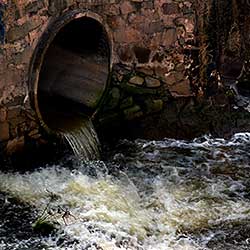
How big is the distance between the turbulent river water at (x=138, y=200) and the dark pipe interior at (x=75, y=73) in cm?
66

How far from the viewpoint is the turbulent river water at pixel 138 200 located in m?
5.32

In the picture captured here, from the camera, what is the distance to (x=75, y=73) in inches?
292

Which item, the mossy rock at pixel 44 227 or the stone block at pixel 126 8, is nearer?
the mossy rock at pixel 44 227

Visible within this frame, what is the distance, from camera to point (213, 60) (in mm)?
7520

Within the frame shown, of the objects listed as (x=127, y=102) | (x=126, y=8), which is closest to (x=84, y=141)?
(x=127, y=102)

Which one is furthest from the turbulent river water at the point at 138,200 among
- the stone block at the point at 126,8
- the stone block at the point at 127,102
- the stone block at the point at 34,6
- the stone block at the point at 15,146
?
the stone block at the point at 34,6

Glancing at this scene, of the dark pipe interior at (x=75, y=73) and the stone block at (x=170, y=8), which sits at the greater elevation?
the stone block at (x=170, y=8)

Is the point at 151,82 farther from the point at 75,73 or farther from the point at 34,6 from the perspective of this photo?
the point at 34,6

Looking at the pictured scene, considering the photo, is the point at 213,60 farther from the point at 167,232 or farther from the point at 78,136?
the point at 167,232

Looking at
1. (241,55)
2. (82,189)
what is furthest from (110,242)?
(241,55)

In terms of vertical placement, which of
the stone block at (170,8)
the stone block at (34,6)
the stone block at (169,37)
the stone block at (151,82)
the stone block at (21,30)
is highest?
the stone block at (34,6)

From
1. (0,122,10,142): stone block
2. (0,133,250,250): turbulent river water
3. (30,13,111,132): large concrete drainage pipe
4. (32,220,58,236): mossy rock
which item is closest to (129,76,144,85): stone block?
(30,13,111,132): large concrete drainage pipe

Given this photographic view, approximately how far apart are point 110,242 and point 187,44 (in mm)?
2904

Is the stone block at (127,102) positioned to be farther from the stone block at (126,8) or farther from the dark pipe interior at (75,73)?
the stone block at (126,8)
